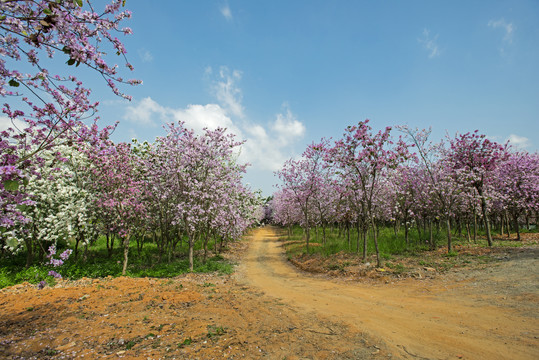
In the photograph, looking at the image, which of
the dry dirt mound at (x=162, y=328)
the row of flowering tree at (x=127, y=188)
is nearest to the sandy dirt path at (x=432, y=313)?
the dry dirt mound at (x=162, y=328)

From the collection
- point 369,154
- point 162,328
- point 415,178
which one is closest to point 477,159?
point 415,178

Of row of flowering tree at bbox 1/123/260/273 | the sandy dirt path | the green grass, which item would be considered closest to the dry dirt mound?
the sandy dirt path

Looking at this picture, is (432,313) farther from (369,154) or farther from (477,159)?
(477,159)

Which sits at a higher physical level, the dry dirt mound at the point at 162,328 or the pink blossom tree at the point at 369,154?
the pink blossom tree at the point at 369,154

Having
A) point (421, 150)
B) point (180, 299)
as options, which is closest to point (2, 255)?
point (180, 299)

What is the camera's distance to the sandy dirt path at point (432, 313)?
5605 millimetres

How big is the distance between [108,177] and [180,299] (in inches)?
349

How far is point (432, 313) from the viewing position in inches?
310

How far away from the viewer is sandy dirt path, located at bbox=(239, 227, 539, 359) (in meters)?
5.61

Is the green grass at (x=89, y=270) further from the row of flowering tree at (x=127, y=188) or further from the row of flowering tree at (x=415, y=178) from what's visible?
the row of flowering tree at (x=415, y=178)

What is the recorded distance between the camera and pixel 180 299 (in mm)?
9375

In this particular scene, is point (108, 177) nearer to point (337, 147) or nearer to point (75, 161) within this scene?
point (75, 161)

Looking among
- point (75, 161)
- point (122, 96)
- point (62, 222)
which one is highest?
point (75, 161)

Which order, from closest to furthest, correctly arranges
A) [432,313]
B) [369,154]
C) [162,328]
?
[162,328] < [432,313] < [369,154]
